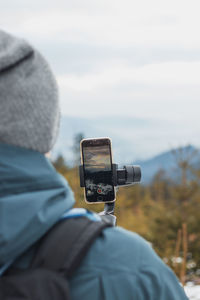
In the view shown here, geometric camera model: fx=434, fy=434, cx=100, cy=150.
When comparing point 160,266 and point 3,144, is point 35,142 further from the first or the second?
point 160,266

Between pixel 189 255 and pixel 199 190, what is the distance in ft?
6.39

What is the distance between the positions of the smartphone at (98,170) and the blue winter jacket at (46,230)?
1.74ft

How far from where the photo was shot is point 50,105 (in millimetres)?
809

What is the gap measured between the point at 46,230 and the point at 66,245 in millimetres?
48

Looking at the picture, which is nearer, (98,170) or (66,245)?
(66,245)

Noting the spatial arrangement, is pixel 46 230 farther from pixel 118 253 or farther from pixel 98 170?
pixel 98 170

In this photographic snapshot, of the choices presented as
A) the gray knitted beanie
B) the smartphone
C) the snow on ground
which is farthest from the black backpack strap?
the snow on ground

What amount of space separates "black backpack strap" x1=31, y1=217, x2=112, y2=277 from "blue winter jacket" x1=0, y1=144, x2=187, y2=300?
0.02 m

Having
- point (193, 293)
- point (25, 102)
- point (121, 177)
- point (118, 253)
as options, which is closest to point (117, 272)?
point (118, 253)

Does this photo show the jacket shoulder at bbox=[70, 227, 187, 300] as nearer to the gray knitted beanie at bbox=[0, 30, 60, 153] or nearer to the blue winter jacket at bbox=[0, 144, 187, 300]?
the blue winter jacket at bbox=[0, 144, 187, 300]

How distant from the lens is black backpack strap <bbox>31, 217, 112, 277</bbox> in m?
0.75

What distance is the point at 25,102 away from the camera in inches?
30.8

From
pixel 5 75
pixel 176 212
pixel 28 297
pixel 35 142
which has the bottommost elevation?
pixel 176 212

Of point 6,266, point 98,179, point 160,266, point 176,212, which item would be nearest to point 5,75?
point 6,266
